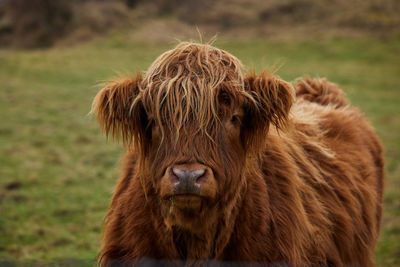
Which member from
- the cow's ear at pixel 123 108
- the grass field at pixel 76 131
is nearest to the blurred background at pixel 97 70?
the grass field at pixel 76 131

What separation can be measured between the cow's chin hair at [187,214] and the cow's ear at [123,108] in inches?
20.9

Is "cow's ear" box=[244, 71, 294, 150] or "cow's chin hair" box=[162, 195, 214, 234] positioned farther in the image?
"cow's ear" box=[244, 71, 294, 150]

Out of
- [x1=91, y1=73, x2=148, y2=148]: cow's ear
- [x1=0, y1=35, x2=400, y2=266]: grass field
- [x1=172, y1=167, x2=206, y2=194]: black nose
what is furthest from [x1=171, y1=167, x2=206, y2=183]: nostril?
[x1=0, y1=35, x2=400, y2=266]: grass field

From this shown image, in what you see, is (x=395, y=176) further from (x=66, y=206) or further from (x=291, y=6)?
(x=291, y=6)

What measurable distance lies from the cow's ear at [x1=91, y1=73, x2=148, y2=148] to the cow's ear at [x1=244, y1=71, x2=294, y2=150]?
68 cm

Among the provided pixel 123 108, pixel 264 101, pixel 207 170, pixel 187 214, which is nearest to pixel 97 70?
pixel 123 108

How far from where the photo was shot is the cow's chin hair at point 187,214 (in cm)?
254

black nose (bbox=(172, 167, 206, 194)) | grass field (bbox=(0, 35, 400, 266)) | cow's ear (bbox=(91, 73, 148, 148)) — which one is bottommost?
grass field (bbox=(0, 35, 400, 266))

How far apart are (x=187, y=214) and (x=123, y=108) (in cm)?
77

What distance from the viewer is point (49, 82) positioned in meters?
17.8

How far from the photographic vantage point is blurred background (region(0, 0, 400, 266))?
6.32 m

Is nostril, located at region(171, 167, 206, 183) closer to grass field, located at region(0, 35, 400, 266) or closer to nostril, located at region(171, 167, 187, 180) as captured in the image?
nostril, located at region(171, 167, 187, 180)

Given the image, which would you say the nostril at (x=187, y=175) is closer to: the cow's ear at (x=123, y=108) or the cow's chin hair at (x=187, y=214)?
the cow's chin hair at (x=187, y=214)

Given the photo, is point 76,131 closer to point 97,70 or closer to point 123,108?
point 123,108
